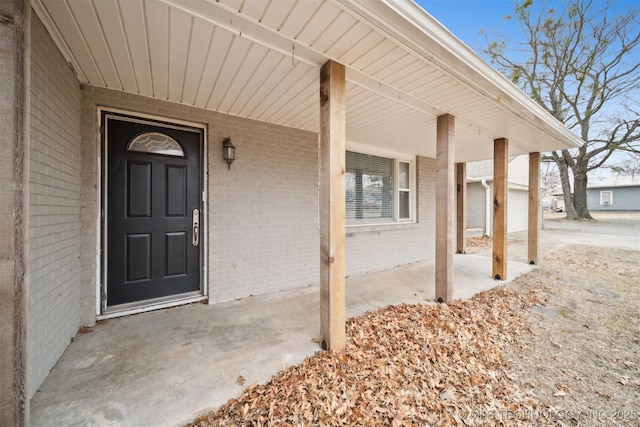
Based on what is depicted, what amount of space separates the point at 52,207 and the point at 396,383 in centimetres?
288

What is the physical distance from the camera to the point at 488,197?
35.8 ft

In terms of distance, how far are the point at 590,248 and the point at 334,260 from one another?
31.2ft

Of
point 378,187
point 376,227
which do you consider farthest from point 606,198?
point 376,227

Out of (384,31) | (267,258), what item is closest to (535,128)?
(384,31)

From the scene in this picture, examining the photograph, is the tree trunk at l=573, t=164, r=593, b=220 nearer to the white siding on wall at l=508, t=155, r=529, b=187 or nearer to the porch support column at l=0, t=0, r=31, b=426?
the white siding on wall at l=508, t=155, r=529, b=187

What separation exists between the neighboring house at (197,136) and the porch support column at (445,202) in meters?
0.02

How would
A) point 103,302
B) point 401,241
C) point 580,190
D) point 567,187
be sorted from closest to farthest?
point 103,302
point 401,241
point 580,190
point 567,187

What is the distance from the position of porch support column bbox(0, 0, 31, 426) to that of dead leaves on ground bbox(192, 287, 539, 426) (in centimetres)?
87

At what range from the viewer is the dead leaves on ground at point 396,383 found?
1.58 meters

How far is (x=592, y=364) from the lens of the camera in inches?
86.7

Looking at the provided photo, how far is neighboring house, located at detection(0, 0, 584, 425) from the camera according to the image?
1592 millimetres

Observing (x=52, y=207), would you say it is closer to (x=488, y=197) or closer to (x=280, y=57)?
(x=280, y=57)

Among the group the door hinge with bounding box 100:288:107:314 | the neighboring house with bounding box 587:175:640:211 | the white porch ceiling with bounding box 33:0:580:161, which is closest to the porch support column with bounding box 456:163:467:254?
the white porch ceiling with bounding box 33:0:580:161

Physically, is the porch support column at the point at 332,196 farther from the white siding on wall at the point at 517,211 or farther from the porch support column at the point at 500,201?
the white siding on wall at the point at 517,211
